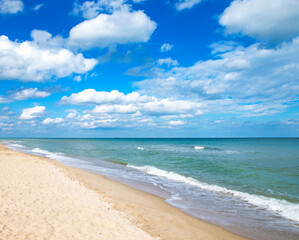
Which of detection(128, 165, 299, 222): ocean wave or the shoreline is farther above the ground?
the shoreline

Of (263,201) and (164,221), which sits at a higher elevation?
(164,221)

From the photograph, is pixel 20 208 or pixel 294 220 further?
pixel 294 220

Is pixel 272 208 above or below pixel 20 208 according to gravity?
below

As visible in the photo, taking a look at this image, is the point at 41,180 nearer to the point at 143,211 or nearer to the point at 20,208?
the point at 20,208

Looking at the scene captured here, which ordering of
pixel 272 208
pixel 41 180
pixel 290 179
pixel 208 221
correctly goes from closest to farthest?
pixel 208 221, pixel 272 208, pixel 41 180, pixel 290 179

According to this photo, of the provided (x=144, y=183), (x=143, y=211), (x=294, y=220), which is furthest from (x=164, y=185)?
(x=294, y=220)

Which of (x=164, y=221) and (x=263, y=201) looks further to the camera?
(x=263, y=201)

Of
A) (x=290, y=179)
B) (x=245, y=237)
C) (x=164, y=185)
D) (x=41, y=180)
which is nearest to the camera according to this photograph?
(x=245, y=237)

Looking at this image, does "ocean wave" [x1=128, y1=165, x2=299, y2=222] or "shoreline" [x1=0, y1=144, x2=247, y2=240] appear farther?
"ocean wave" [x1=128, y1=165, x2=299, y2=222]

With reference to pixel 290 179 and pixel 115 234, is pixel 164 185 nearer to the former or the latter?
pixel 115 234

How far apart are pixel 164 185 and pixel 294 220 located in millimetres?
9185

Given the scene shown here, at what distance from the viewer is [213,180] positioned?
18.8 metres

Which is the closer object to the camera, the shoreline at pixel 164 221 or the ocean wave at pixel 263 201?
the shoreline at pixel 164 221

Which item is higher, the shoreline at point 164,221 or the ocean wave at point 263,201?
the shoreline at point 164,221
